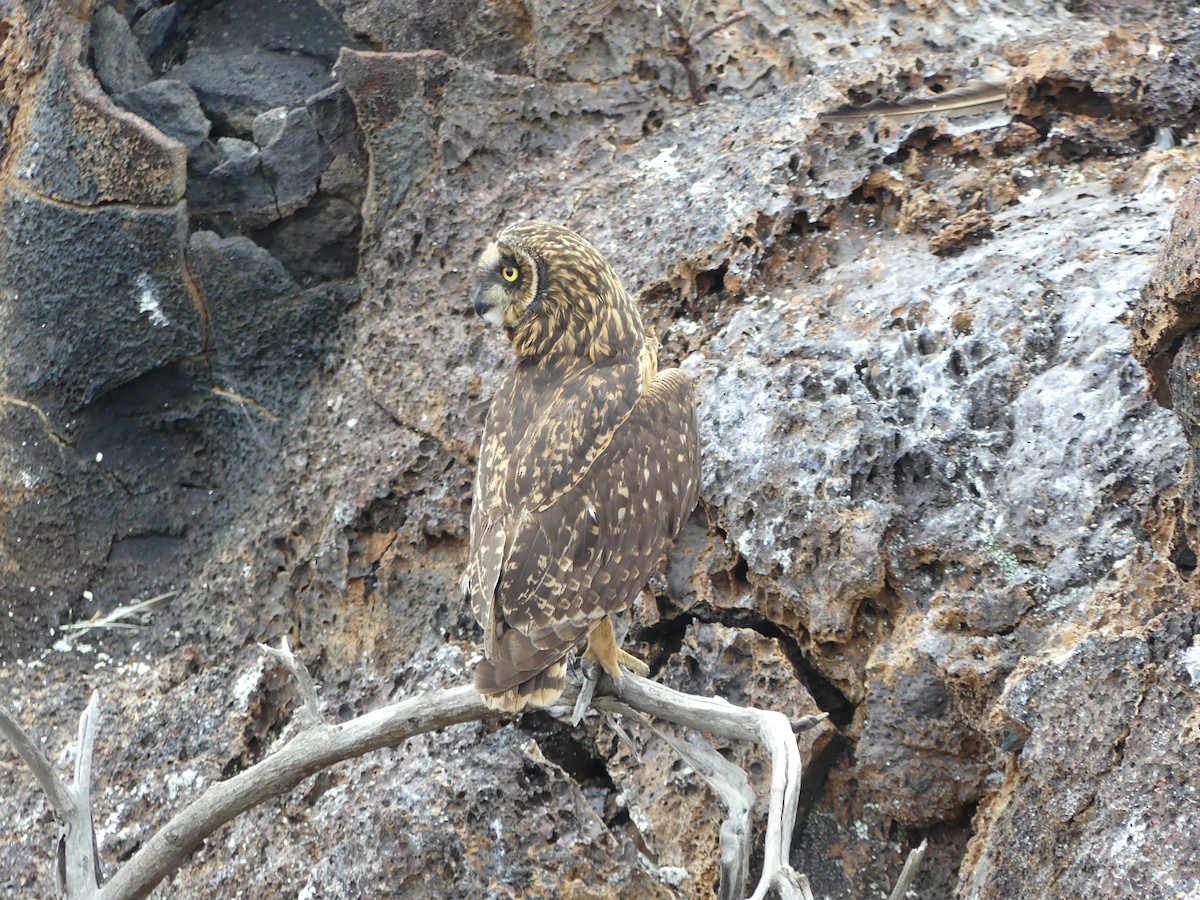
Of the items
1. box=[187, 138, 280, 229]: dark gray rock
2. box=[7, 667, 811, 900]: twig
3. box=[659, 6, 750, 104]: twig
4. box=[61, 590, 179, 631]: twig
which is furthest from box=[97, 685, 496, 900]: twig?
box=[659, 6, 750, 104]: twig

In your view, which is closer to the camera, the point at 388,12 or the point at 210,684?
the point at 210,684

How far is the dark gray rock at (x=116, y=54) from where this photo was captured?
17.7 ft

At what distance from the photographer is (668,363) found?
4.61 meters

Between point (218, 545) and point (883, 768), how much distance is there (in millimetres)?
3100

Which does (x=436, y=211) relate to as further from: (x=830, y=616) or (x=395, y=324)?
(x=830, y=616)

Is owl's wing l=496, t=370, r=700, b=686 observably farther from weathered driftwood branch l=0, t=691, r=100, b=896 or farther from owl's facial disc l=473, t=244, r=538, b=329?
weathered driftwood branch l=0, t=691, r=100, b=896

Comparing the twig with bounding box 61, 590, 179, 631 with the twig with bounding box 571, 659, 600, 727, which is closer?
the twig with bounding box 571, 659, 600, 727

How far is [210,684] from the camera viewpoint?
15.5 feet

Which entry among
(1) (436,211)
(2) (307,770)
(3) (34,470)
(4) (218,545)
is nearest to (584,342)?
(2) (307,770)

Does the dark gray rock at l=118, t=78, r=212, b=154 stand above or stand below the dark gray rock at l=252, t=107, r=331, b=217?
above

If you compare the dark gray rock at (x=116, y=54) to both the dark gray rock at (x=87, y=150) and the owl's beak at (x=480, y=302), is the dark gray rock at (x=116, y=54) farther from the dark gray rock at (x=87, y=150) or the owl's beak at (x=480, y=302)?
the owl's beak at (x=480, y=302)

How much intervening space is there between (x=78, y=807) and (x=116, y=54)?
366 cm

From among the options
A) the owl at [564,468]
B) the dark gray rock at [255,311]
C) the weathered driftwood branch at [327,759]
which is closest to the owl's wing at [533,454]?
the owl at [564,468]

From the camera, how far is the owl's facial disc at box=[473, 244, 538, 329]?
3.74 m
